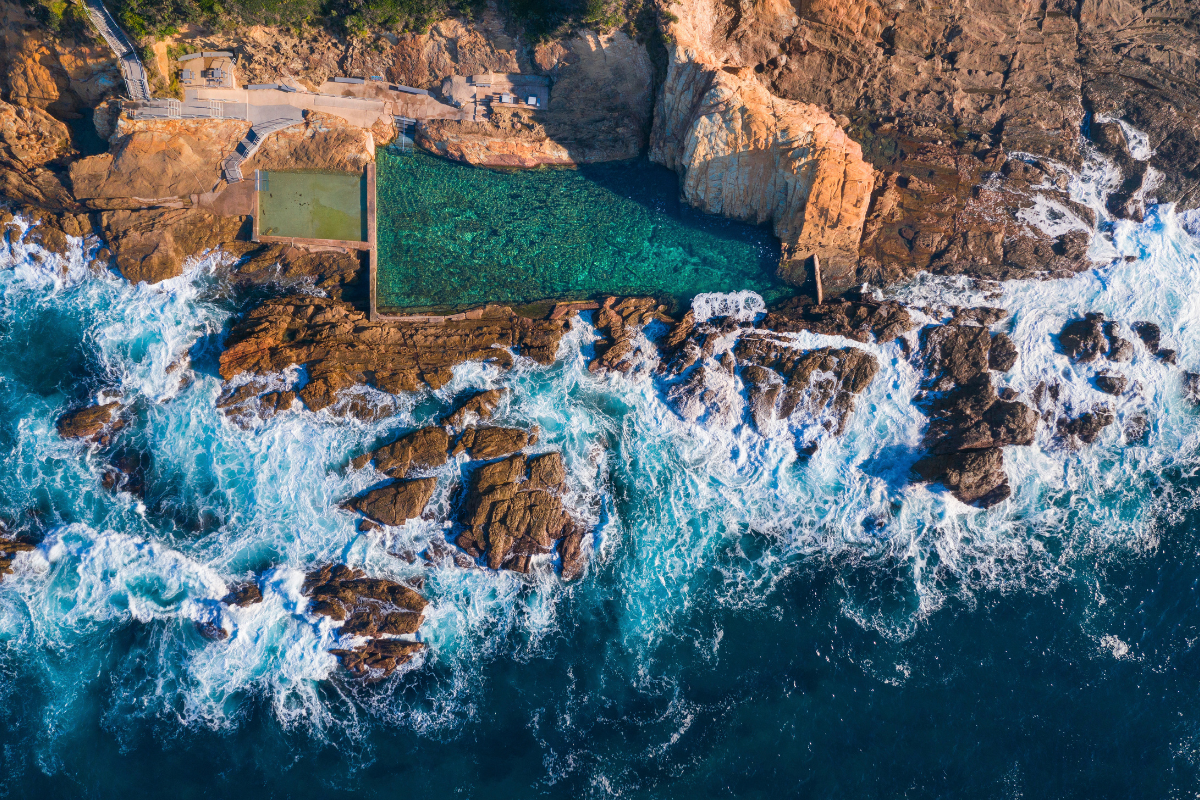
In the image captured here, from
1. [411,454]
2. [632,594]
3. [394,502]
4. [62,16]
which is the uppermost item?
[62,16]

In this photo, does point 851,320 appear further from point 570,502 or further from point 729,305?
point 570,502

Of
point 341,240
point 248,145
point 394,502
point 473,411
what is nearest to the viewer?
point 394,502

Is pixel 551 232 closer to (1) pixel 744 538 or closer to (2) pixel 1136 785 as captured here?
(1) pixel 744 538

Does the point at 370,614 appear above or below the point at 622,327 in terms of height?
below

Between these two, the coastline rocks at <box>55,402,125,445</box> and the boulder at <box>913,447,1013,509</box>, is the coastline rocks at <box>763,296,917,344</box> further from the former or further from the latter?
the coastline rocks at <box>55,402,125,445</box>

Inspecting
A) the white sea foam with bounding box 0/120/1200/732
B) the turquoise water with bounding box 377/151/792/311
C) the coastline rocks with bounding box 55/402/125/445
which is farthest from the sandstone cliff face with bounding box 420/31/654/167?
the coastline rocks with bounding box 55/402/125/445

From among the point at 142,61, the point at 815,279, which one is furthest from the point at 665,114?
the point at 142,61

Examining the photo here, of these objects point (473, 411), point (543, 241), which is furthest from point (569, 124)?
point (473, 411)
